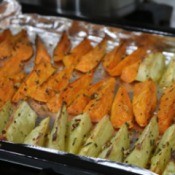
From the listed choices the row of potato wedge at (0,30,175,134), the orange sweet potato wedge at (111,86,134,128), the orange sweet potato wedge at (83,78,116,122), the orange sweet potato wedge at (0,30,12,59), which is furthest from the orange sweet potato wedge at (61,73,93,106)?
the orange sweet potato wedge at (0,30,12,59)

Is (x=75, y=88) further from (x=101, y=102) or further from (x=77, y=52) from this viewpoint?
(x=77, y=52)

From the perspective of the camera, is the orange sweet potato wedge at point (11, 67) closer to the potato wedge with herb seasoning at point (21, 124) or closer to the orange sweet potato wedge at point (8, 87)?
the orange sweet potato wedge at point (8, 87)

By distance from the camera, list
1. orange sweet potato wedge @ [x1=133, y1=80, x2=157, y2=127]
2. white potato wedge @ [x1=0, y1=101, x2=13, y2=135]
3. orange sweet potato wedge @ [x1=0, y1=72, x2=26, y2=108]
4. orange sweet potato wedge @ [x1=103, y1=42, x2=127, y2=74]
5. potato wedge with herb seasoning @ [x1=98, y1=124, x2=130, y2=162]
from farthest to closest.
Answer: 1. orange sweet potato wedge @ [x1=103, y1=42, x2=127, y2=74]
2. orange sweet potato wedge @ [x1=0, y1=72, x2=26, y2=108]
3. orange sweet potato wedge @ [x1=133, y1=80, x2=157, y2=127]
4. white potato wedge @ [x1=0, y1=101, x2=13, y2=135]
5. potato wedge with herb seasoning @ [x1=98, y1=124, x2=130, y2=162]

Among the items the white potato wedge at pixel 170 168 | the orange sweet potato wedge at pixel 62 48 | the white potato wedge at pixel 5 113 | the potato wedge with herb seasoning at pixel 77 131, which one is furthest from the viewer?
the orange sweet potato wedge at pixel 62 48

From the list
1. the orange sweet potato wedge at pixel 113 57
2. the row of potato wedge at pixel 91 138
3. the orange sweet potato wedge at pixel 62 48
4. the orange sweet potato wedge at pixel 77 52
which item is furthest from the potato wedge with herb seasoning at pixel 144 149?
the orange sweet potato wedge at pixel 62 48

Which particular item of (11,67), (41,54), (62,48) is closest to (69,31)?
(62,48)

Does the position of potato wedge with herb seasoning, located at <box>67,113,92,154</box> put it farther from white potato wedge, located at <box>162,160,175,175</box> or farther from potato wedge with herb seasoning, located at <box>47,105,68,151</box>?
white potato wedge, located at <box>162,160,175,175</box>
